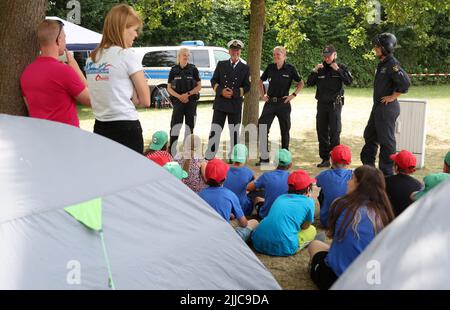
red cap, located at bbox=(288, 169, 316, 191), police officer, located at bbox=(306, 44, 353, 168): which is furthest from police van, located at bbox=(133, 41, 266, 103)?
red cap, located at bbox=(288, 169, 316, 191)

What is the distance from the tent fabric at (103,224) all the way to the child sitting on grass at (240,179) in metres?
2.28

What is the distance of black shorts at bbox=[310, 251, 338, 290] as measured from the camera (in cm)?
454

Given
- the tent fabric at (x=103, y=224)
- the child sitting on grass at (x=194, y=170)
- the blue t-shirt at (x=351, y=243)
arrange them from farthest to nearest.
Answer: the child sitting on grass at (x=194, y=170) → the blue t-shirt at (x=351, y=243) → the tent fabric at (x=103, y=224)

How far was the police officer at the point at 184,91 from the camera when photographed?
9984 mm

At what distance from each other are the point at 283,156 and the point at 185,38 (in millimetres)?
20725

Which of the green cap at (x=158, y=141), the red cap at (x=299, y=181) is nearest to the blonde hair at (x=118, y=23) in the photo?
the red cap at (x=299, y=181)

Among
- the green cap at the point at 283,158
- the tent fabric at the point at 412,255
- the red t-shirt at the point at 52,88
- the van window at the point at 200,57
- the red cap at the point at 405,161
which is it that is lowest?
the green cap at the point at 283,158

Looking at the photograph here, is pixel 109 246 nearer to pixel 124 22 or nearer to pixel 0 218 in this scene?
pixel 0 218

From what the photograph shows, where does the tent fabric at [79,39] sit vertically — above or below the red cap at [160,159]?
above

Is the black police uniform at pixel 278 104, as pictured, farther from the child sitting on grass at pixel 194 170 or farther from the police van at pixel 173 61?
the police van at pixel 173 61

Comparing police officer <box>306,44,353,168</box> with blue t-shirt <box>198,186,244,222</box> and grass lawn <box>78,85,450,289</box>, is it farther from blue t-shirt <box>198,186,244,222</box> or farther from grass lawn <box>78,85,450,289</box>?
blue t-shirt <box>198,186,244,222</box>

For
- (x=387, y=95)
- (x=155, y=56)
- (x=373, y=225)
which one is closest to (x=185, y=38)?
(x=155, y=56)

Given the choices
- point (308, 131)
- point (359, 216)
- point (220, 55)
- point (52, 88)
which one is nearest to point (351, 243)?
point (359, 216)

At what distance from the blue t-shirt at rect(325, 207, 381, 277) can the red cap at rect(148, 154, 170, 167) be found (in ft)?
6.71
